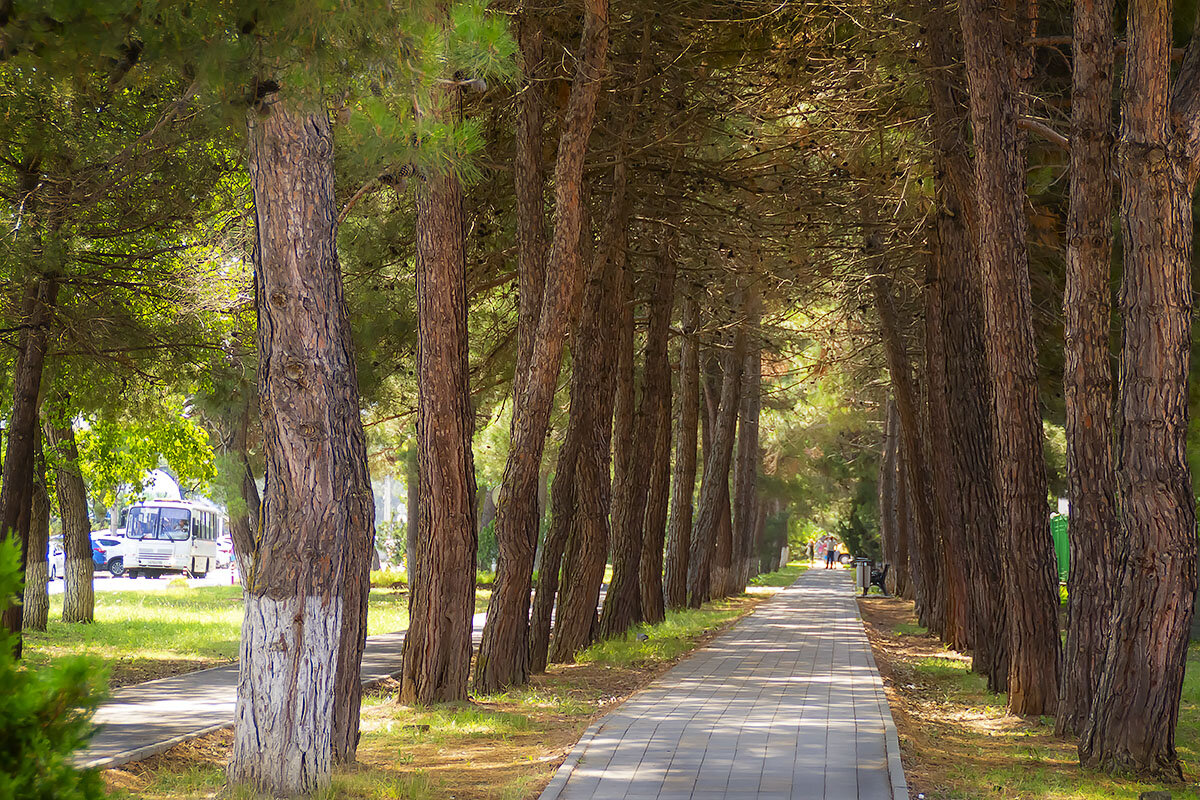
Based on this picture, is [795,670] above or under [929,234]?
under

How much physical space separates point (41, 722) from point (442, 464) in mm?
6810

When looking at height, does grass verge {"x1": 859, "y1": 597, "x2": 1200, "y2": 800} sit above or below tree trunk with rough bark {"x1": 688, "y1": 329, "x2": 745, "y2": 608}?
below

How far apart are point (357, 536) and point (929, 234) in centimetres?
918

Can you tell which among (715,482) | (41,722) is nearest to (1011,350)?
(41,722)

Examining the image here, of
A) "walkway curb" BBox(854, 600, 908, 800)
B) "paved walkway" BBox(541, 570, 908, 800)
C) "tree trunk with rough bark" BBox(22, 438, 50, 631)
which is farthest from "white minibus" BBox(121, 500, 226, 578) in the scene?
"walkway curb" BBox(854, 600, 908, 800)

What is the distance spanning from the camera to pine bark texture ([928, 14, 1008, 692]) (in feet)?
38.5

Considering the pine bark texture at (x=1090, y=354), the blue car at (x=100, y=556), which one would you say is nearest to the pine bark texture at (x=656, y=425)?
the pine bark texture at (x=1090, y=354)

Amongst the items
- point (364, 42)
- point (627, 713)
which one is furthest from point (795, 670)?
point (364, 42)

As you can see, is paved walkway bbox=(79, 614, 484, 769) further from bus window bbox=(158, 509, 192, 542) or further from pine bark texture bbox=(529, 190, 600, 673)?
bus window bbox=(158, 509, 192, 542)

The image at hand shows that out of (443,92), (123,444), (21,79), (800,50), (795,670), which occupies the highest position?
(800,50)

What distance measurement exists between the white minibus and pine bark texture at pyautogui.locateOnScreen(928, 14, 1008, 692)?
36.6 m

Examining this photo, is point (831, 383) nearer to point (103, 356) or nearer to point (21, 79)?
point (103, 356)

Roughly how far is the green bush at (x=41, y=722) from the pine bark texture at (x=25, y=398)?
908 cm

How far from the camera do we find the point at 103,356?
1278cm
